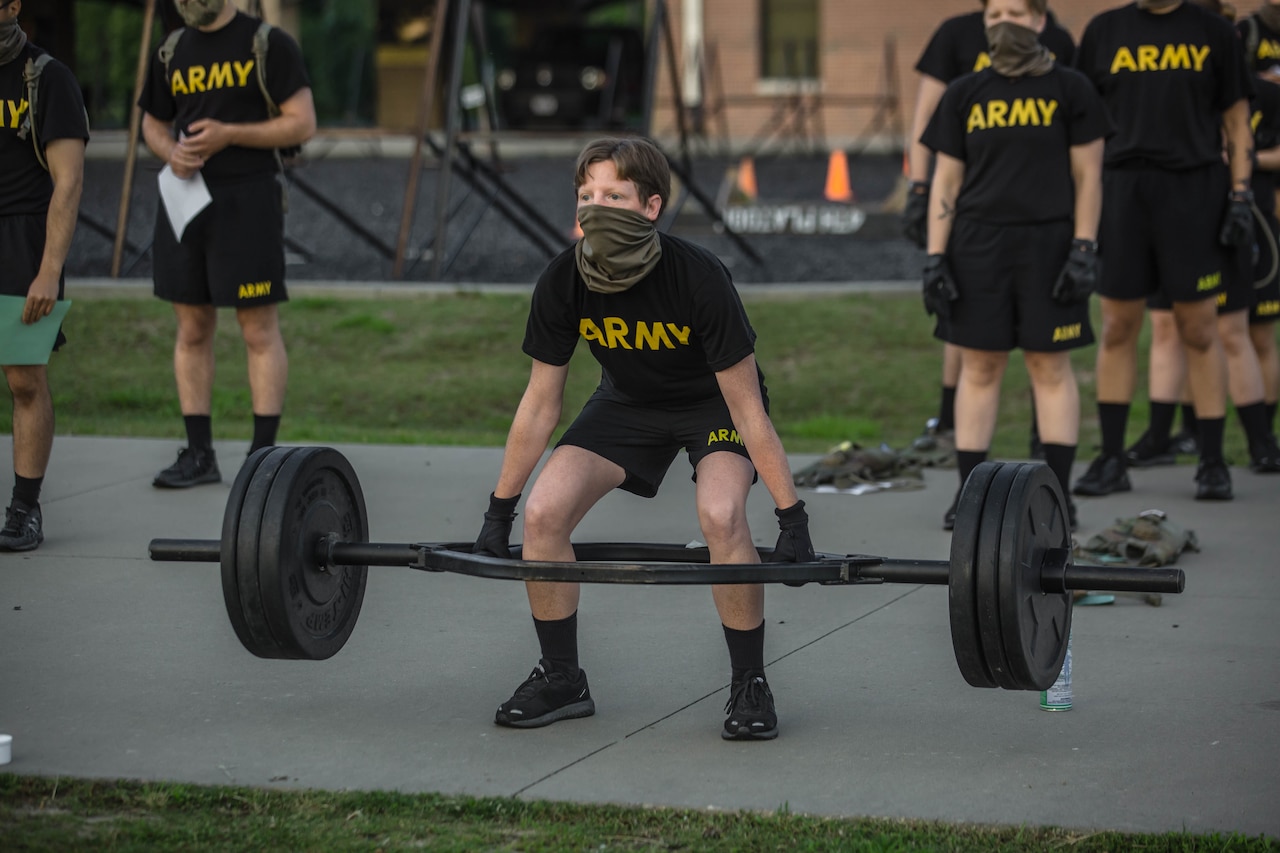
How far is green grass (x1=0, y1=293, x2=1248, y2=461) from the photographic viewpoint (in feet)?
28.8

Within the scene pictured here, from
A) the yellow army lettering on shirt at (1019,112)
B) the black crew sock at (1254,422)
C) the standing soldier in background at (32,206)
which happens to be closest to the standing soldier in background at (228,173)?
the standing soldier in background at (32,206)

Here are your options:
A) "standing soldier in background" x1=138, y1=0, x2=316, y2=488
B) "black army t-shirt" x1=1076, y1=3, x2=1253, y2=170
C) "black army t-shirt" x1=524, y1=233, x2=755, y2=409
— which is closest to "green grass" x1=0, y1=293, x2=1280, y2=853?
"standing soldier in background" x1=138, y1=0, x2=316, y2=488

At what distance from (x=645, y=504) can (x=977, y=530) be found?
3.34 meters

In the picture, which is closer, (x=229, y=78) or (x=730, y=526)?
(x=730, y=526)

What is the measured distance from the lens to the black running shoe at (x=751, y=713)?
376 centimetres

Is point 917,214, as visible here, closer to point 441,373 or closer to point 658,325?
point 658,325

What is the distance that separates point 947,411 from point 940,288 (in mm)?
1827

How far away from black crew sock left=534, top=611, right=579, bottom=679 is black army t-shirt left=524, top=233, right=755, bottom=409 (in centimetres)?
60

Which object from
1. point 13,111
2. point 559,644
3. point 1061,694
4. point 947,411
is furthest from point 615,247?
point 947,411

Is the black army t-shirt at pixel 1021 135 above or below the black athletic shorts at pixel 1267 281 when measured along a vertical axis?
above

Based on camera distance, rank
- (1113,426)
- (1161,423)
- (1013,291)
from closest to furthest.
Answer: (1013,291) < (1113,426) < (1161,423)

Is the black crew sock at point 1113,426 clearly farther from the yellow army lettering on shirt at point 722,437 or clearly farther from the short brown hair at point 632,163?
the short brown hair at point 632,163

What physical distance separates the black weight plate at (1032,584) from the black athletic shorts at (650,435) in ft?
2.30

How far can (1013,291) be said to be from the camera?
573 centimetres
